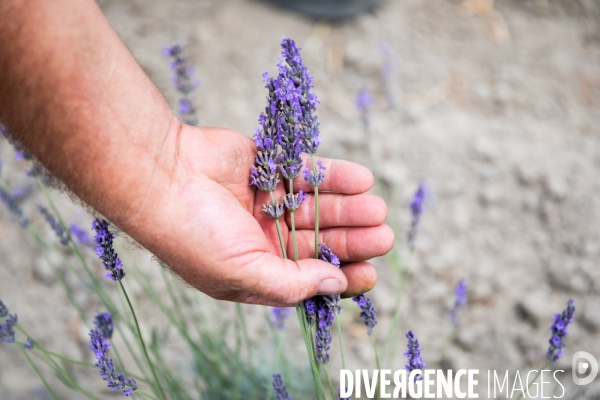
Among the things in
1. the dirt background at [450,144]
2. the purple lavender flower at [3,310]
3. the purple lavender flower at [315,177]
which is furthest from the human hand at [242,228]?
the dirt background at [450,144]

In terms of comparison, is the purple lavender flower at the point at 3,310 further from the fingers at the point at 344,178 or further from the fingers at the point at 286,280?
the fingers at the point at 344,178

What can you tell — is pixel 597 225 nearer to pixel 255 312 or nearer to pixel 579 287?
pixel 579 287

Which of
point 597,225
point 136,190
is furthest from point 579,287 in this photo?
point 136,190

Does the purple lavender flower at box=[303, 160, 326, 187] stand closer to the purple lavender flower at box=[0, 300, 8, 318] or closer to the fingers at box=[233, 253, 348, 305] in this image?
the fingers at box=[233, 253, 348, 305]

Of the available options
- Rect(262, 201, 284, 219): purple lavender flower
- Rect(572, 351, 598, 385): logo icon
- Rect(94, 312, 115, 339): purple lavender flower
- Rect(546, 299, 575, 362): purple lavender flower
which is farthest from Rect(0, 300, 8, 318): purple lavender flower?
Rect(572, 351, 598, 385): logo icon

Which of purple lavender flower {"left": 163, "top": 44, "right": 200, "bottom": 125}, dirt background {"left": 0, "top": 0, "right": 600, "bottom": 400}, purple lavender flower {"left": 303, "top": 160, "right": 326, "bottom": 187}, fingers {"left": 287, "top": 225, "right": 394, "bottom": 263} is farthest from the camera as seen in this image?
dirt background {"left": 0, "top": 0, "right": 600, "bottom": 400}

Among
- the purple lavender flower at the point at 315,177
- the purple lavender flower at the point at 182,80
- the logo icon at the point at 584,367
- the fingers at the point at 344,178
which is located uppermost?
the purple lavender flower at the point at 182,80

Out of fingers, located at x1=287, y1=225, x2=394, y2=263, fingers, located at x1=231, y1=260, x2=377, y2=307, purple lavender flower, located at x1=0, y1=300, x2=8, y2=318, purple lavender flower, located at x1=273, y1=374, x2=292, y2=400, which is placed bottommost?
purple lavender flower, located at x1=273, y1=374, x2=292, y2=400
